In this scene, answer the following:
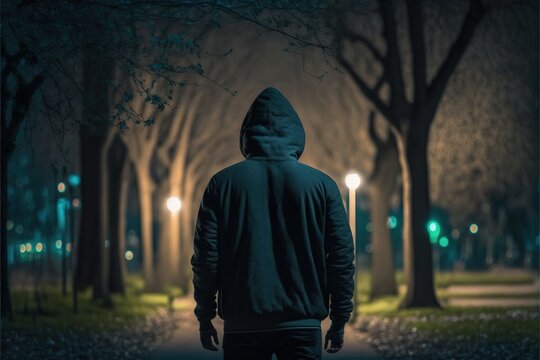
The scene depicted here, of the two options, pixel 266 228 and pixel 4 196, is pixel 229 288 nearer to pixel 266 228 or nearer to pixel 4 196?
pixel 266 228

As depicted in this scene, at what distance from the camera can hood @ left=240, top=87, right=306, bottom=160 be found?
261 inches

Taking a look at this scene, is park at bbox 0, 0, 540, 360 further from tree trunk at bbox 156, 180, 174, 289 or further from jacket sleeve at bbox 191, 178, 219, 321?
jacket sleeve at bbox 191, 178, 219, 321

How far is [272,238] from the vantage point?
21.5 feet

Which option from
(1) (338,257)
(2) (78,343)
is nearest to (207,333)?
(1) (338,257)

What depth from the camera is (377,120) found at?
34.9 metres

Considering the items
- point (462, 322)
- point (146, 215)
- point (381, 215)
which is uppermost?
point (146, 215)

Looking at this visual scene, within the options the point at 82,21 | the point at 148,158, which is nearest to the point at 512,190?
the point at 148,158

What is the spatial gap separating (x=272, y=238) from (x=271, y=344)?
0.59m

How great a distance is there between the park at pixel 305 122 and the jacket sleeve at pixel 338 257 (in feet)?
16.5

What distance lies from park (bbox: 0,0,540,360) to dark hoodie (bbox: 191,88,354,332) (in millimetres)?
4970

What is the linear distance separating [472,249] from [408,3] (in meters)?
55.9

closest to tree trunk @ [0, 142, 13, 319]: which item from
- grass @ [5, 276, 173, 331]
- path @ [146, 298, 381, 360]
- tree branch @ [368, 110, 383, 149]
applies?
grass @ [5, 276, 173, 331]

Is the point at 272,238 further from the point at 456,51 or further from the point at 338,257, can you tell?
the point at 456,51

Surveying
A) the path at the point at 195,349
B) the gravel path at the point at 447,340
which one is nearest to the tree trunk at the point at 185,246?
the gravel path at the point at 447,340
